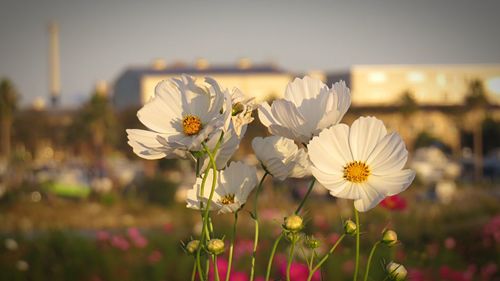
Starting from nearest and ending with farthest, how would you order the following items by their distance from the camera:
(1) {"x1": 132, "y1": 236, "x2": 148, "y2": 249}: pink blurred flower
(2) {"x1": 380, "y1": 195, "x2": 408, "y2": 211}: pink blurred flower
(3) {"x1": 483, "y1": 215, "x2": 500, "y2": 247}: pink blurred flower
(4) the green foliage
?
(2) {"x1": 380, "y1": 195, "x2": 408, "y2": 211}: pink blurred flower, (1) {"x1": 132, "y1": 236, "x2": 148, "y2": 249}: pink blurred flower, (3) {"x1": 483, "y1": 215, "x2": 500, "y2": 247}: pink blurred flower, (4) the green foliage

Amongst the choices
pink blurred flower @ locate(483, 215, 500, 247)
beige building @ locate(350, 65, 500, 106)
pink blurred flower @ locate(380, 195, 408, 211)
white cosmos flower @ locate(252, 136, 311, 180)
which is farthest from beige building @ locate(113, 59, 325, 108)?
white cosmos flower @ locate(252, 136, 311, 180)

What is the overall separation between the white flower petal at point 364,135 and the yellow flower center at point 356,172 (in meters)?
0.02

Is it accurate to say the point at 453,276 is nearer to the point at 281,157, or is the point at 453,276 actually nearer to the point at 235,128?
the point at 281,157

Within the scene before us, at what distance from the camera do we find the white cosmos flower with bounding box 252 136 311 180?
4.05 feet

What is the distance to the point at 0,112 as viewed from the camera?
42094mm

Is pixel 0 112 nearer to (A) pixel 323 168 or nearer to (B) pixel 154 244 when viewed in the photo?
(B) pixel 154 244

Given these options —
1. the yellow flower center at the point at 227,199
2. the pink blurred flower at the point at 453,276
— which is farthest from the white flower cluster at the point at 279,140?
the pink blurred flower at the point at 453,276

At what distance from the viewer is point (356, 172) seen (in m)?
1.14

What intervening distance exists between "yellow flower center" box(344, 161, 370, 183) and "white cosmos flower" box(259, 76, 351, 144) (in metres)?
0.07

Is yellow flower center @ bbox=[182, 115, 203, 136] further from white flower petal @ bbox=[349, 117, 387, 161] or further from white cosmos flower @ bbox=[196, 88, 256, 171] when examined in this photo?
white flower petal @ bbox=[349, 117, 387, 161]

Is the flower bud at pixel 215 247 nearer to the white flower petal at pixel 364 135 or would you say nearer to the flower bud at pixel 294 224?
the flower bud at pixel 294 224

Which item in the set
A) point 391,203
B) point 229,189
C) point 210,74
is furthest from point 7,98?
point 210,74

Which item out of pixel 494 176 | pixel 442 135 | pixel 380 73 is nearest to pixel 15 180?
pixel 494 176

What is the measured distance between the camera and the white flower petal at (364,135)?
1.17 meters
